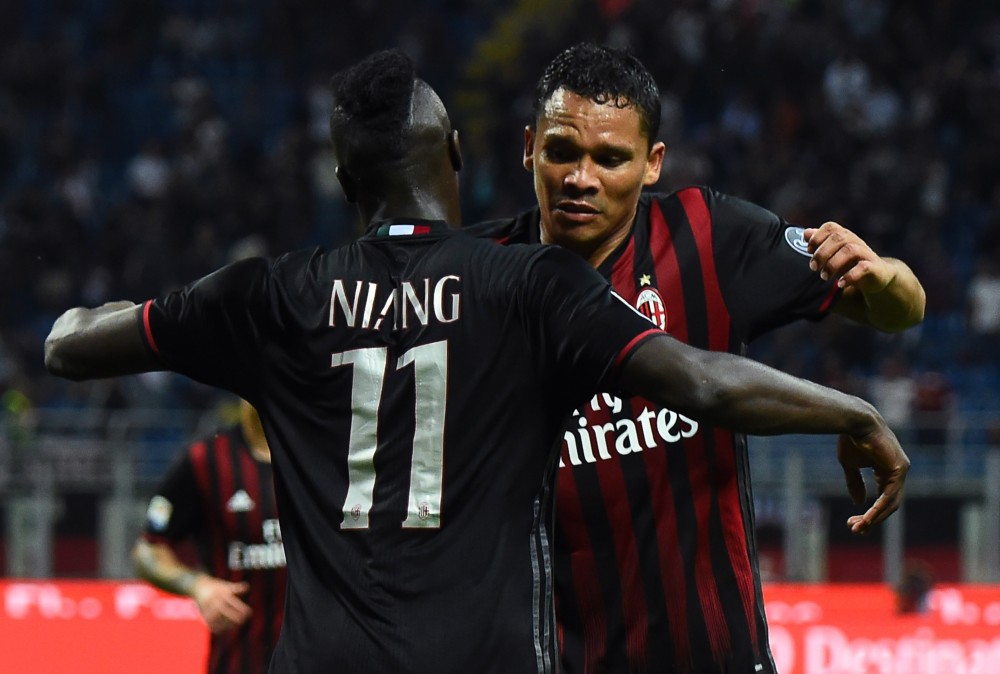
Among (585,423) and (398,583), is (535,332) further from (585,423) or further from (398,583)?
(585,423)

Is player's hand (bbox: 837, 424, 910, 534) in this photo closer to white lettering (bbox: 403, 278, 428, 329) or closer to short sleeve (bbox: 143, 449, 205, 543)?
white lettering (bbox: 403, 278, 428, 329)

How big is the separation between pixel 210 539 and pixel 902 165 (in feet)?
38.1

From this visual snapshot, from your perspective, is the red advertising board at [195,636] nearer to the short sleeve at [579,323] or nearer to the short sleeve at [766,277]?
the short sleeve at [766,277]

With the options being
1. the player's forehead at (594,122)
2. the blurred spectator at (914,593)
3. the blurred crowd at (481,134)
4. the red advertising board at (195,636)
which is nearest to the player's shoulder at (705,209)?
the player's forehead at (594,122)

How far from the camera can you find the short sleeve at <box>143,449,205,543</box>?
646 cm

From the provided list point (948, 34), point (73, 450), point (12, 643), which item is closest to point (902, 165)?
point (948, 34)

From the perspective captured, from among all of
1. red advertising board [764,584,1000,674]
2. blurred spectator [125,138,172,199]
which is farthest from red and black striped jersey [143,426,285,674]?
blurred spectator [125,138,172,199]

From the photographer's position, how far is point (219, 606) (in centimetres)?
581

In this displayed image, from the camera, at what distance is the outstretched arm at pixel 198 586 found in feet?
19.0

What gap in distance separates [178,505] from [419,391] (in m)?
3.73

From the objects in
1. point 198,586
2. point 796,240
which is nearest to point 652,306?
point 796,240

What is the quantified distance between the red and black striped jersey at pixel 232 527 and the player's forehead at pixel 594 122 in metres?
3.02

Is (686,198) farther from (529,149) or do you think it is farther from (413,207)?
(413,207)

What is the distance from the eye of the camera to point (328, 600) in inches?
119
